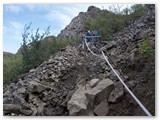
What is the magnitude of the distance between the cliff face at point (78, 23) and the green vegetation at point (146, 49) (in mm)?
783

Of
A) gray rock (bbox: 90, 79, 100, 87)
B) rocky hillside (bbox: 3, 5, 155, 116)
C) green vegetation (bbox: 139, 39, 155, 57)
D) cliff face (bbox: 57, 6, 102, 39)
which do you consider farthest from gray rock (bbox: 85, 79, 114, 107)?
cliff face (bbox: 57, 6, 102, 39)

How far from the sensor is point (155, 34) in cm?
409

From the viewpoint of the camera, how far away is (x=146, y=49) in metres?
4.31

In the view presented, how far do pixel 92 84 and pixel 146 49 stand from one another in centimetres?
80

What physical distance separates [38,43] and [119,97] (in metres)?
1.78

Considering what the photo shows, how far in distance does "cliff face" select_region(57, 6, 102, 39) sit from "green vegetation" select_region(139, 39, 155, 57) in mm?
783

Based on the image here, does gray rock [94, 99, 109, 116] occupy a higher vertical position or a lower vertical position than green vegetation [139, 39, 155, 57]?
lower

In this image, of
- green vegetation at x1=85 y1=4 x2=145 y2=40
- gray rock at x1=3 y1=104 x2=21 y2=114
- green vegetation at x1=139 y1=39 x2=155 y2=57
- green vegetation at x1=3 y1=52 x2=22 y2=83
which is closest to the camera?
gray rock at x1=3 y1=104 x2=21 y2=114

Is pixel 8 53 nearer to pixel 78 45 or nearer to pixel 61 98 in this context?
pixel 61 98

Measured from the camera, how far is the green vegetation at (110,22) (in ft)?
16.7

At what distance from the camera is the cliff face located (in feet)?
15.5

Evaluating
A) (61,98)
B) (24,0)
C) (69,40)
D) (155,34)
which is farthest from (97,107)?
(69,40)

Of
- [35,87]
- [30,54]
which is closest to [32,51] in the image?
[30,54]

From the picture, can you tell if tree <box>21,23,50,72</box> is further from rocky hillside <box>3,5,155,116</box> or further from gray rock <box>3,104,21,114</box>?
gray rock <box>3,104,21,114</box>
